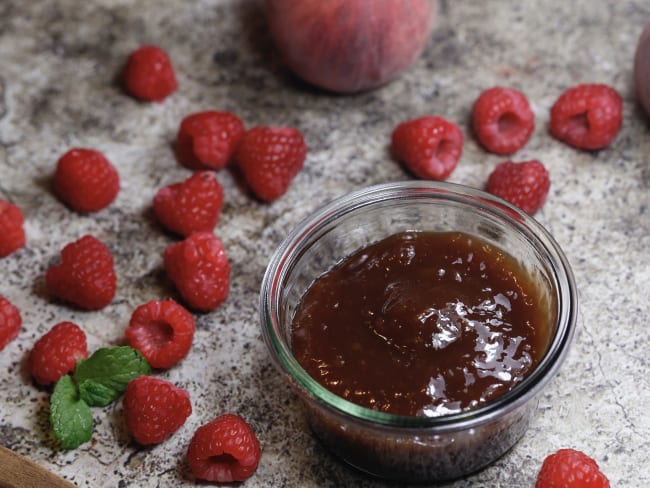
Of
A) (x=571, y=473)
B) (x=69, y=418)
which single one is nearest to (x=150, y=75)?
(x=69, y=418)

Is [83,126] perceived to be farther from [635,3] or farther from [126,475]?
[635,3]

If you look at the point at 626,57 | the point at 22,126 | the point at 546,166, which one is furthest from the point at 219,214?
the point at 626,57

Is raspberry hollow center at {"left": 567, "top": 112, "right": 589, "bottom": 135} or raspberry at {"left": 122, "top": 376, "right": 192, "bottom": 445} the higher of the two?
raspberry hollow center at {"left": 567, "top": 112, "right": 589, "bottom": 135}

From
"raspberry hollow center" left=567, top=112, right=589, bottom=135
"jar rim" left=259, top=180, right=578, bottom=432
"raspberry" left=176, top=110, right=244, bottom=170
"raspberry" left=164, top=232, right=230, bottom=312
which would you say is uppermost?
"jar rim" left=259, top=180, right=578, bottom=432

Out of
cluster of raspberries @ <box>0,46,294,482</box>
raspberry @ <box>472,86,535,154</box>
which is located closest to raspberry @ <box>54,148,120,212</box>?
cluster of raspberries @ <box>0,46,294,482</box>

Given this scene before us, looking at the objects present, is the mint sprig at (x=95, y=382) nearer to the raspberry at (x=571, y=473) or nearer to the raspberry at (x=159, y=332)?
the raspberry at (x=159, y=332)

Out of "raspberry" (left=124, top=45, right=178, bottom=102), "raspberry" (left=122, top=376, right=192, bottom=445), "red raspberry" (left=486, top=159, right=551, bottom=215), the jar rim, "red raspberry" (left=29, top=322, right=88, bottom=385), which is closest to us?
the jar rim

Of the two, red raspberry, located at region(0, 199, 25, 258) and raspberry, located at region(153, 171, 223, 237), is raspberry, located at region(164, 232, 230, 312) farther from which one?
red raspberry, located at region(0, 199, 25, 258)
